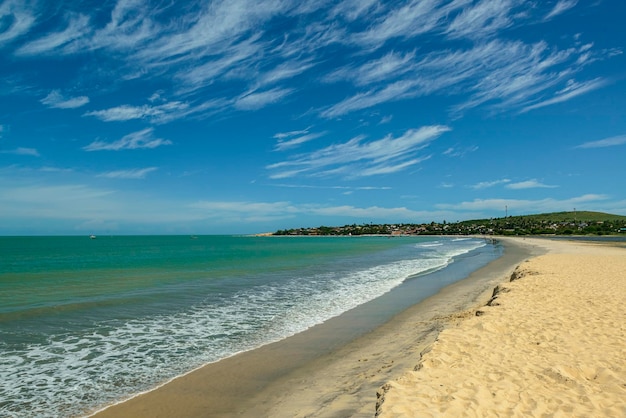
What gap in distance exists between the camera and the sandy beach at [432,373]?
5.97 m

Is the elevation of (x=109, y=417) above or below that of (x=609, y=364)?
below

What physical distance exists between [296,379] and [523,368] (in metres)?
4.40

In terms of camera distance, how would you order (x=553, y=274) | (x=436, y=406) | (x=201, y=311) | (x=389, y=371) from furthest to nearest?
(x=553, y=274), (x=201, y=311), (x=389, y=371), (x=436, y=406)

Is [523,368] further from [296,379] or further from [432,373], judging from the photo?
[296,379]

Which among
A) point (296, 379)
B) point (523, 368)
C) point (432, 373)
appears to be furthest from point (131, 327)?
point (523, 368)

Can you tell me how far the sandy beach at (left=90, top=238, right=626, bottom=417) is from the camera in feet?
19.6

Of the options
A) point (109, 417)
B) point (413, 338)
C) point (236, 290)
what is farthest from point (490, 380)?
point (236, 290)

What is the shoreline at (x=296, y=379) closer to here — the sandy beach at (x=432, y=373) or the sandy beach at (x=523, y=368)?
the sandy beach at (x=432, y=373)

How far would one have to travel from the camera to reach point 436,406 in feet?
18.5

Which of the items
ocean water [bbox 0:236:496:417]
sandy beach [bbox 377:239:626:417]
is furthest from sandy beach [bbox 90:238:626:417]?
ocean water [bbox 0:236:496:417]

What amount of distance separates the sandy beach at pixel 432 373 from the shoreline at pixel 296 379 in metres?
0.02

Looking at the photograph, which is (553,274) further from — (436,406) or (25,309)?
(25,309)

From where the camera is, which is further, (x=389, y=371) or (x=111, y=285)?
(x=111, y=285)

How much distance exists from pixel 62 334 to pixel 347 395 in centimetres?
1014
